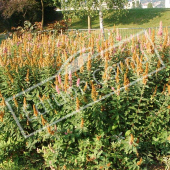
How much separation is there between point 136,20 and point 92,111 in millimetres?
29584

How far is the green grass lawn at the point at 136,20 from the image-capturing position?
2933 cm

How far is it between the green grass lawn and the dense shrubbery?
2630 cm

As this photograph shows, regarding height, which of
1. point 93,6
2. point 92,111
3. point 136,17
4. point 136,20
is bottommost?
point 92,111

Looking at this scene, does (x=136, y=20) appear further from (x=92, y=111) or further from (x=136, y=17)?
(x=92, y=111)

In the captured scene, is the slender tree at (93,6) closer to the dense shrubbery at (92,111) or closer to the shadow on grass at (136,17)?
the shadow on grass at (136,17)

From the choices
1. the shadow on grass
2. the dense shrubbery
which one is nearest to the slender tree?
the shadow on grass

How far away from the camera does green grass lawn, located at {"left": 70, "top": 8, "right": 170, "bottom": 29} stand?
29.3 meters

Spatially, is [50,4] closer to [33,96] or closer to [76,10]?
[76,10]

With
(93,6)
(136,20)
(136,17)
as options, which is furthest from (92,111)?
(136,17)

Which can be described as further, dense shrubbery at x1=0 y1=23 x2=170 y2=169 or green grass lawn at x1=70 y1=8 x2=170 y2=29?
green grass lawn at x1=70 y1=8 x2=170 y2=29

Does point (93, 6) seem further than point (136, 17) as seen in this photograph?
No

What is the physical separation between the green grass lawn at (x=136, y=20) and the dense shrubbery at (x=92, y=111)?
2630cm

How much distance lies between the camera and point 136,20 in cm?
3058

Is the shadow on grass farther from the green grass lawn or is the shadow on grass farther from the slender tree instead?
the slender tree
